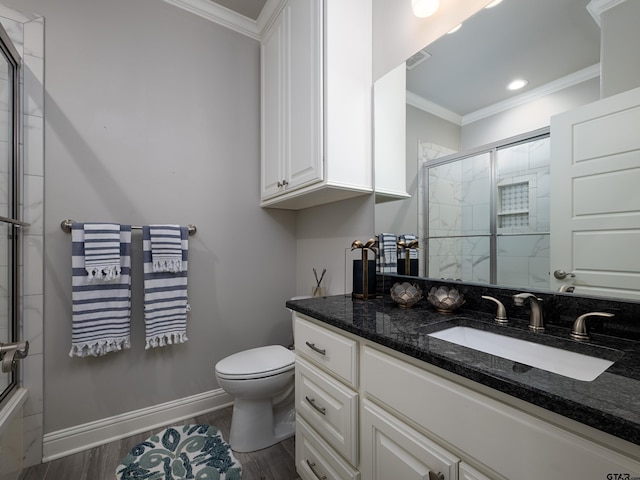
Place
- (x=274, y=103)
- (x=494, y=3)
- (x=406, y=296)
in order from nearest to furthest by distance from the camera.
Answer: (x=494, y=3)
(x=406, y=296)
(x=274, y=103)

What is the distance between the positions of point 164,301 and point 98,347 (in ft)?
1.23

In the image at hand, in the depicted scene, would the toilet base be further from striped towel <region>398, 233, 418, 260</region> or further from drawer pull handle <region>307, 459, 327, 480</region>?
striped towel <region>398, 233, 418, 260</region>

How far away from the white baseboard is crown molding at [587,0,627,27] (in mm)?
2534

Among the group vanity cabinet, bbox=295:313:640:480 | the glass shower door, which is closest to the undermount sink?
vanity cabinet, bbox=295:313:640:480

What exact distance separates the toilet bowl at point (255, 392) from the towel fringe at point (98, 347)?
0.56 meters

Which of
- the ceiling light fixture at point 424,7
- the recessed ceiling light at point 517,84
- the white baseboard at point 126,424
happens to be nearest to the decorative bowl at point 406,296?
the recessed ceiling light at point 517,84

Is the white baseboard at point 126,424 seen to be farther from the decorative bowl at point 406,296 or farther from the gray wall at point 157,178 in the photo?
the decorative bowl at point 406,296

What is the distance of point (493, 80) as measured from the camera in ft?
3.78

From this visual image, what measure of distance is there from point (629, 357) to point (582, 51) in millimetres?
898

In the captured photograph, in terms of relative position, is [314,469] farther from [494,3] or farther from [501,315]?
[494,3]

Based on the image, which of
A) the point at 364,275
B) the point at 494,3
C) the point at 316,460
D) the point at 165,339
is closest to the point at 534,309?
the point at 364,275

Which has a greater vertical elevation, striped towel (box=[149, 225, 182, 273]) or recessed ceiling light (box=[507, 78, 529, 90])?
recessed ceiling light (box=[507, 78, 529, 90])

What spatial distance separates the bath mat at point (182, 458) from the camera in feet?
4.45

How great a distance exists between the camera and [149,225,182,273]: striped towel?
1.67 metres
